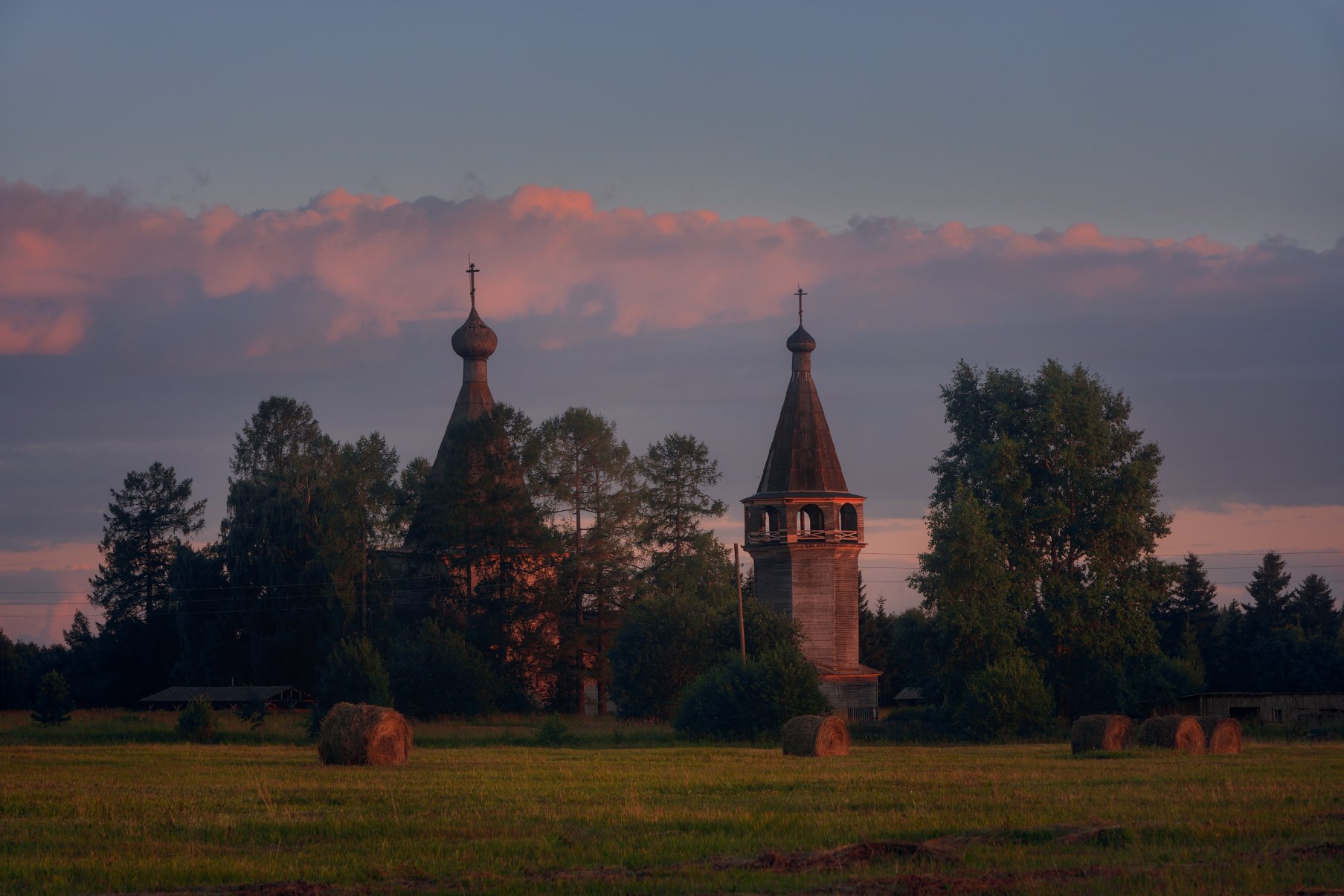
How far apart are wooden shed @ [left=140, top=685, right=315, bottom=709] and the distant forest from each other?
1.46m

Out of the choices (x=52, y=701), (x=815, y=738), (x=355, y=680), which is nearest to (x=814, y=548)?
(x=355, y=680)

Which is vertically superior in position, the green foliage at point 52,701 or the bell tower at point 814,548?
the bell tower at point 814,548

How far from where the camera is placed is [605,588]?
65.9 m

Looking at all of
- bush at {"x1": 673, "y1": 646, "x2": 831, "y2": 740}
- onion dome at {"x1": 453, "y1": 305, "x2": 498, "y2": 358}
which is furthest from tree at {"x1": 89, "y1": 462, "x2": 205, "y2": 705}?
bush at {"x1": 673, "y1": 646, "x2": 831, "y2": 740}

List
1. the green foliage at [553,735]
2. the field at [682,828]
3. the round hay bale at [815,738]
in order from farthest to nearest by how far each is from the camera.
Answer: the green foliage at [553,735] → the round hay bale at [815,738] → the field at [682,828]

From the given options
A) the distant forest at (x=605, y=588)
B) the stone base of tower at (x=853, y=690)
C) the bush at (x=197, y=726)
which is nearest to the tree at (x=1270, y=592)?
the distant forest at (x=605, y=588)

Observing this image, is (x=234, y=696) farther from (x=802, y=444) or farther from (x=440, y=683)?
(x=802, y=444)

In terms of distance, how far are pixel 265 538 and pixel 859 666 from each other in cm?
2843

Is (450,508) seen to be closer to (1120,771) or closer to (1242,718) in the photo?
(1242,718)

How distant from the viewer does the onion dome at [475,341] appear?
72125mm

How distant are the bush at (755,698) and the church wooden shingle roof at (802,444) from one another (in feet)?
57.9

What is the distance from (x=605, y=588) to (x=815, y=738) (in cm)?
3389

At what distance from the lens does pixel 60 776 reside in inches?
968

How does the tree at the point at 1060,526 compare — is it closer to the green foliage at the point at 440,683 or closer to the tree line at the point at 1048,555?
the tree line at the point at 1048,555
